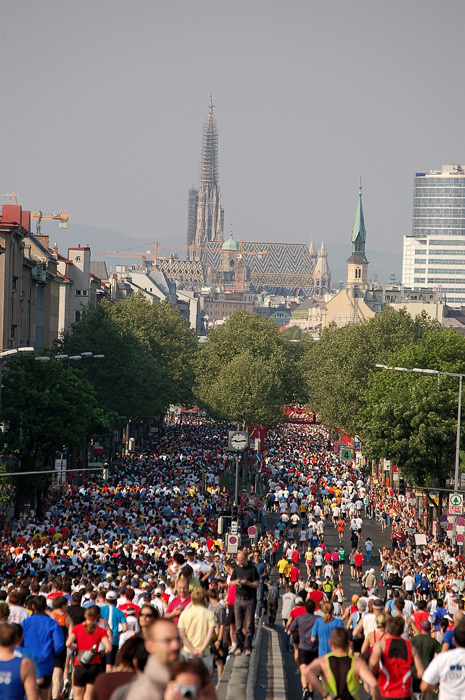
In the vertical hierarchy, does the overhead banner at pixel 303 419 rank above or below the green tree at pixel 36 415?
below

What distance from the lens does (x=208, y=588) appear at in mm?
20156

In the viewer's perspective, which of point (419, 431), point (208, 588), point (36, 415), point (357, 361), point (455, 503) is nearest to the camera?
point (208, 588)

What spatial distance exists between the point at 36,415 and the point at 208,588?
36.7 m

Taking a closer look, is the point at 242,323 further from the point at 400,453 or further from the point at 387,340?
the point at 400,453

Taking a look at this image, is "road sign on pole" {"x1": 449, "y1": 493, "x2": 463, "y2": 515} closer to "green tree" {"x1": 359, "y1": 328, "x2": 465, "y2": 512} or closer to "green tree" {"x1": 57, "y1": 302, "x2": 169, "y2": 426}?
"green tree" {"x1": 359, "y1": 328, "x2": 465, "y2": 512}

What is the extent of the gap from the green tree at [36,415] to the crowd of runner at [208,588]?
6.57ft

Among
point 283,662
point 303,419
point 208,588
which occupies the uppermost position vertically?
point 208,588

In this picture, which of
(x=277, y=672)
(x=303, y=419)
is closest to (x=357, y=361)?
(x=303, y=419)

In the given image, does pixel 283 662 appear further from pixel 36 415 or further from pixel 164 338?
pixel 164 338

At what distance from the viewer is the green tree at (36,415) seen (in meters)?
54.7

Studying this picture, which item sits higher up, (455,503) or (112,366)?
(112,366)

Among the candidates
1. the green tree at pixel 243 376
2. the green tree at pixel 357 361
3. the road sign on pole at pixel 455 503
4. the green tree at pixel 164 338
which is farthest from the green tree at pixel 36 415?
the green tree at pixel 164 338

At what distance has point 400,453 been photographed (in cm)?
5722

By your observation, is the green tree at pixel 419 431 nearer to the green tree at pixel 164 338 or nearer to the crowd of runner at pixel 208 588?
the crowd of runner at pixel 208 588
